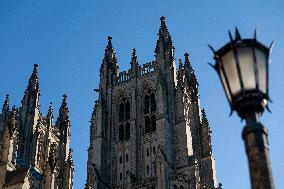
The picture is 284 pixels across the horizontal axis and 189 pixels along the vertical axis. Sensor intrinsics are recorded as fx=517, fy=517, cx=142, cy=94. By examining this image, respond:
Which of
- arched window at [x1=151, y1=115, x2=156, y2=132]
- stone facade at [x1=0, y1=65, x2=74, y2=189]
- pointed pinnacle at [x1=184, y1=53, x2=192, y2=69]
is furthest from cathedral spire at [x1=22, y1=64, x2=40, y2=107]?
pointed pinnacle at [x1=184, y1=53, x2=192, y2=69]

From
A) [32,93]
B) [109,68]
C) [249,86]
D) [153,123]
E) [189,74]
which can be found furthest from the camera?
[189,74]

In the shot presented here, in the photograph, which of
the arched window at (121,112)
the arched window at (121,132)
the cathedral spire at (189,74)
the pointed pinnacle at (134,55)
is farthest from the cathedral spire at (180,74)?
the arched window at (121,132)

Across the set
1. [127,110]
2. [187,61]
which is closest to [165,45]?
[127,110]

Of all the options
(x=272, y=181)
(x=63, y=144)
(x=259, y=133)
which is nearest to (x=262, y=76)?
(x=259, y=133)

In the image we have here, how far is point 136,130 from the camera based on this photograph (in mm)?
49375

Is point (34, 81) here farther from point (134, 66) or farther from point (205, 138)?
point (205, 138)

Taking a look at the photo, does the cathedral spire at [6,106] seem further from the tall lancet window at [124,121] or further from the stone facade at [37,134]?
the tall lancet window at [124,121]

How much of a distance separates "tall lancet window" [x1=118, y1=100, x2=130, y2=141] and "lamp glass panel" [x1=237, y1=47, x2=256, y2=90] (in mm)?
43963

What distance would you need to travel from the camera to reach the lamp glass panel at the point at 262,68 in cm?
592

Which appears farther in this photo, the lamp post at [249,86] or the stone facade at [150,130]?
the stone facade at [150,130]

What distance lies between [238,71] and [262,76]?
30cm

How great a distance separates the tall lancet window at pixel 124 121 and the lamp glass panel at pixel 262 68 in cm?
4393

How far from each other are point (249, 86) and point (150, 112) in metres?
44.4

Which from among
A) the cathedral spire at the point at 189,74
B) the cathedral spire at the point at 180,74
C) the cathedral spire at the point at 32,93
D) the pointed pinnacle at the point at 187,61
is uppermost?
the pointed pinnacle at the point at 187,61
